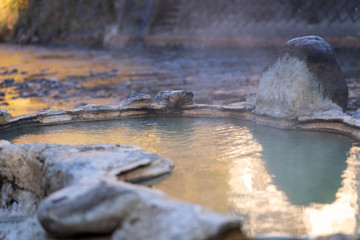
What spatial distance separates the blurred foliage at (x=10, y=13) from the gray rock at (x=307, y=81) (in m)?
26.2

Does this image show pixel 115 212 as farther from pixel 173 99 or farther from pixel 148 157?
pixel 173 99

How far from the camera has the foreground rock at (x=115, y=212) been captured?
71.2 inches

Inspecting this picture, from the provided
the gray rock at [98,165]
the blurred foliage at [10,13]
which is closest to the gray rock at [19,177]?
the gray rock at [98,165]

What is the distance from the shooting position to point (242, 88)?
28.3ft

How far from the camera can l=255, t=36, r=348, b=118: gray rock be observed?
12.2ft

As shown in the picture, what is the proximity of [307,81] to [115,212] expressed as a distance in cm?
231

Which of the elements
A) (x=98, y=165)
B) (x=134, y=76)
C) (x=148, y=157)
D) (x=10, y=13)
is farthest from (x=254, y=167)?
(x=10, y=13)

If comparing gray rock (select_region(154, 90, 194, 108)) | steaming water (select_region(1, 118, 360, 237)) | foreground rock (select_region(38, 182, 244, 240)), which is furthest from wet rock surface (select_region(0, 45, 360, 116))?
foreground rock (select_region(38, 182, 244, 240))

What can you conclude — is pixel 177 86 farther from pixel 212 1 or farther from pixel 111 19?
pixel 111 19

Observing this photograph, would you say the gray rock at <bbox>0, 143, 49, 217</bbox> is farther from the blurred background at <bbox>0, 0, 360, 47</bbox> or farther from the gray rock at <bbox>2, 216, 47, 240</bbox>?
the blurred background at <bbox>0, 0, 360, 47</bbox>

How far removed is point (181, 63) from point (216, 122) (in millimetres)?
9115

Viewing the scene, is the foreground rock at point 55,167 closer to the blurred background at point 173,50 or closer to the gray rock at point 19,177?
the gray rock at point 19,177

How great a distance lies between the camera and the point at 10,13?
1092 inches

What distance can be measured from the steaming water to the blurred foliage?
2525cm
